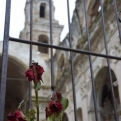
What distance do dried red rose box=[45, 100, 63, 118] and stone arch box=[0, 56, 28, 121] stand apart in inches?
377

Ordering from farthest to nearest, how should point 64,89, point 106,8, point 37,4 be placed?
point 37,4 < point 64,89 < point 106,8

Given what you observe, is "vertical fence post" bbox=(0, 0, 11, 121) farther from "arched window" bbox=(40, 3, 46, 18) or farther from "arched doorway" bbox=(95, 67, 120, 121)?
"arched window" bbox=(40, 3, 46, 18)

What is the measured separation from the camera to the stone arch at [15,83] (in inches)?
508

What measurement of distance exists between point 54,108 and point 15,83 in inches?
561

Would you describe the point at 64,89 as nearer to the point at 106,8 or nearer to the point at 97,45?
the point at 97,45

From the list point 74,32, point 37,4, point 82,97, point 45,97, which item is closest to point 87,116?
point 82,97

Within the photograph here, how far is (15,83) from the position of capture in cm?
1566

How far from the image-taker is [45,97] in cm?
1192

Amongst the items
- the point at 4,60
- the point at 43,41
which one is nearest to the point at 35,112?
the point at 4,60

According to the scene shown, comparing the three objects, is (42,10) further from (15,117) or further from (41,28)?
(15,117)

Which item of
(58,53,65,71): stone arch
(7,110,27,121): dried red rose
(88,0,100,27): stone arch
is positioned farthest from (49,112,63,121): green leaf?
(58,53,65,71): stone arch

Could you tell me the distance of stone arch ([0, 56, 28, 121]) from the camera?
1289 cm

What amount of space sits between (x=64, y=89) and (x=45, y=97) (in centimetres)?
103

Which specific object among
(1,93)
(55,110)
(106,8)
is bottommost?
(55,110)
